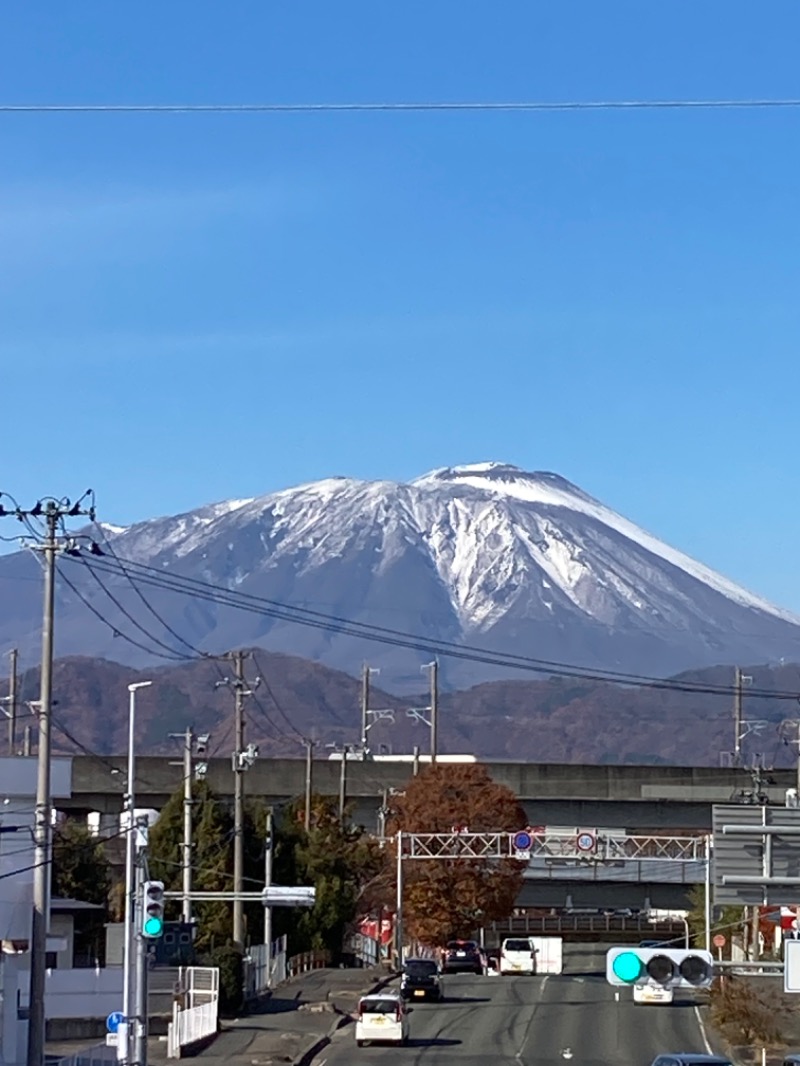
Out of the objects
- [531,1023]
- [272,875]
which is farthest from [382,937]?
[531,1023]

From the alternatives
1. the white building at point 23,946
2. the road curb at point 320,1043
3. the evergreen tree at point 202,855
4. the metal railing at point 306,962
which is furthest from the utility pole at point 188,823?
the metal railing at point 306,962

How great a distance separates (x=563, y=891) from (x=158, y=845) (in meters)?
51.7

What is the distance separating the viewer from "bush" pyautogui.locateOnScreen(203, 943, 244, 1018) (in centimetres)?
6041

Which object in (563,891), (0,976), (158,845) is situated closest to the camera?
(0,976)

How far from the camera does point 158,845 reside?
7312cm

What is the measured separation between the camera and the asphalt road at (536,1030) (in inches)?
1957

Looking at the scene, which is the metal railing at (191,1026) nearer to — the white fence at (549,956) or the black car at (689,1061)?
the black car at (689,1061)

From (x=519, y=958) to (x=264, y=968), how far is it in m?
16.9

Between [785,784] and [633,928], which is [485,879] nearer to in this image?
[785,784]

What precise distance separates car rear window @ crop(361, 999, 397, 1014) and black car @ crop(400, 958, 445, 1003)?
13698mm

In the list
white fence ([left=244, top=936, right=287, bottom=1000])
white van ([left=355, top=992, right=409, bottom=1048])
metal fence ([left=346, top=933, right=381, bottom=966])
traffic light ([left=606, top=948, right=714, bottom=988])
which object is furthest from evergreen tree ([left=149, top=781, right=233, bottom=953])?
traffic light ([left=606, top=948, right=714, bottom=988])

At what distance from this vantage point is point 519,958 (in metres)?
85.7

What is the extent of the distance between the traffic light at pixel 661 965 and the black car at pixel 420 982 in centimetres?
4837

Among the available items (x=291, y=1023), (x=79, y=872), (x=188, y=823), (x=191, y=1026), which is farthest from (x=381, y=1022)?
(x=79, y=872)
